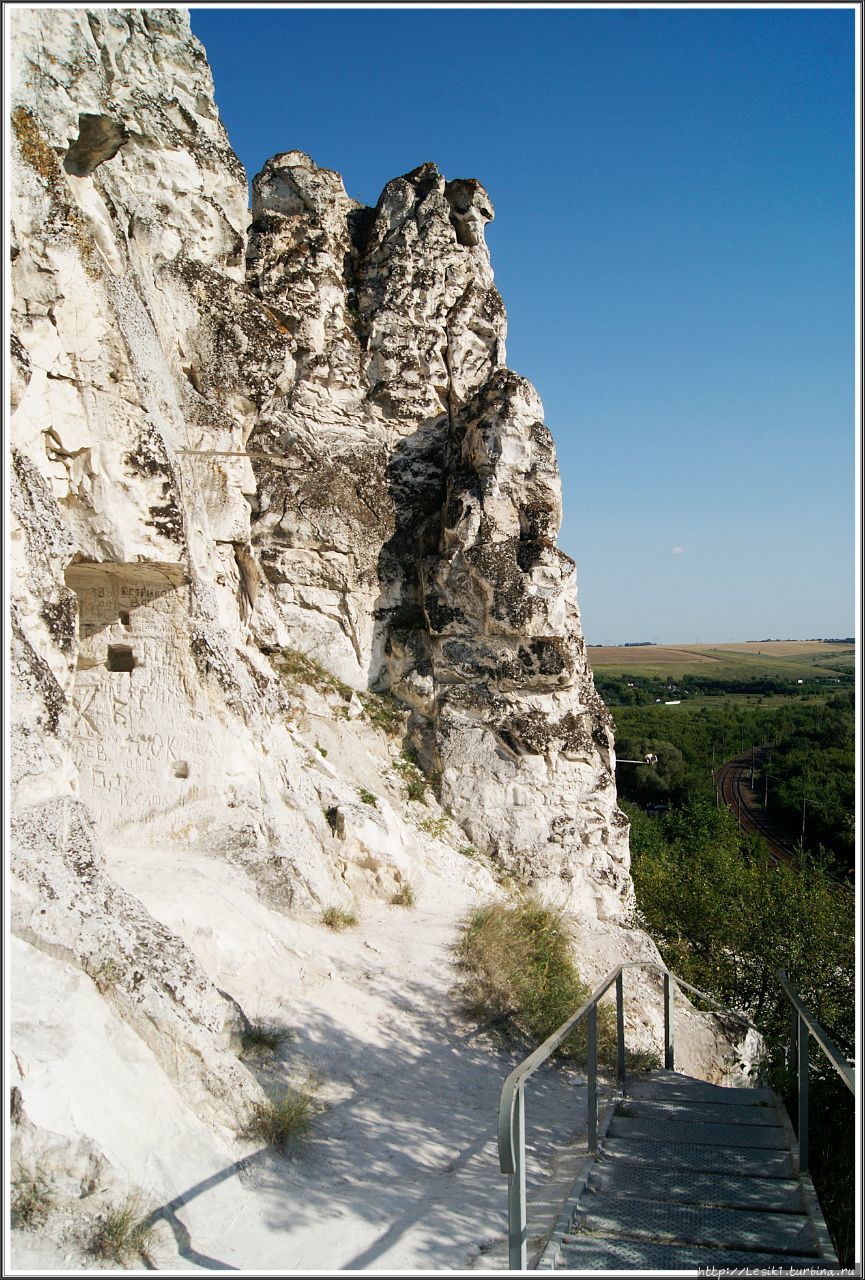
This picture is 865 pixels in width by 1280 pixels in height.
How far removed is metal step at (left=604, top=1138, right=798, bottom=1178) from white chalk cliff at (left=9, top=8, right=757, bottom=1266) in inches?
87.3

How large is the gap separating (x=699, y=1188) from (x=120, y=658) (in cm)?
622

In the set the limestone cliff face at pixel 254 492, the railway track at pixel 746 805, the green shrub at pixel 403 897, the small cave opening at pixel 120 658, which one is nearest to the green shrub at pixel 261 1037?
the limestone cliff face at pixel 254 492

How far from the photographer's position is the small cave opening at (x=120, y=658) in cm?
805

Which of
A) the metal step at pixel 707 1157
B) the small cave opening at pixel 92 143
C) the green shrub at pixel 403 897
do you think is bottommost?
the metal step at pixel 707 1157

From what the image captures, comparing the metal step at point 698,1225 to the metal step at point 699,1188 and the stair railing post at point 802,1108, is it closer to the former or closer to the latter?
the metal step at point 699,1188

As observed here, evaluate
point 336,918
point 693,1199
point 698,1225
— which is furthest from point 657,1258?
point 336,918

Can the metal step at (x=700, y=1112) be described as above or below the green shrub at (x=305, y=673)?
below

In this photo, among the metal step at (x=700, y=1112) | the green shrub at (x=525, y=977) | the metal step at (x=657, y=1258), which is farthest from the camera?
the green shrub at (x=525, y=977)

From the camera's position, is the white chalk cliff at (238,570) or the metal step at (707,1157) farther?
the white chalk cliff at (238,570)

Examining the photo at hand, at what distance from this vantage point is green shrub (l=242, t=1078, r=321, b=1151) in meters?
4.73

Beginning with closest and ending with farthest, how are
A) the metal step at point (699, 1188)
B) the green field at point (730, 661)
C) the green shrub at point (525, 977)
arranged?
the metal step at point (699, 1188), the green shrub at point (525, 977), the green field at point (730, 661)

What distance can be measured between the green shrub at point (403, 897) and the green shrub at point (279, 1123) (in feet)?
13.3

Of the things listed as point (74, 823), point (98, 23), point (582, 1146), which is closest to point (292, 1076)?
point (582, 1146)

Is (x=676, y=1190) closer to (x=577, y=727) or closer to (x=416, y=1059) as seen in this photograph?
(x=416, y=1059)
